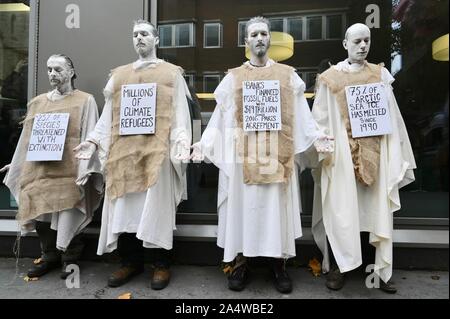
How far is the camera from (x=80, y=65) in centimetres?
405

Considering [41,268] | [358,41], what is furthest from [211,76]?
[41,268]

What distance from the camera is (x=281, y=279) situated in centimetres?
322

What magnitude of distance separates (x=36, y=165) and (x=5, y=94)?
4.51 ft

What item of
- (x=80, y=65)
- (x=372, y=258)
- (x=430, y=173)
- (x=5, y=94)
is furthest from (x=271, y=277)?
(x=5, y=94)

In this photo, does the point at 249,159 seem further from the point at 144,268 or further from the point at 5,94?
the point at 5,94

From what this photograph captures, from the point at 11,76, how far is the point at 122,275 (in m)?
2.51

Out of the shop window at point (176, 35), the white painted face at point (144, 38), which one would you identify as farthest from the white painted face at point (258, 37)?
the shop window at point (176, 35)

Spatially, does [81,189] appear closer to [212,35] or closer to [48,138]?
[48,138]

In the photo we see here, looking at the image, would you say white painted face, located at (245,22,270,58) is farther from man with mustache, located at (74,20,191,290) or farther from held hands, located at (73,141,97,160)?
held hands, located at (73,141,97,160)

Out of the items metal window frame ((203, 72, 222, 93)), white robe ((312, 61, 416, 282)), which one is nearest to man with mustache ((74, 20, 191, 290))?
metal window frame ((203, 72, 222, 93))

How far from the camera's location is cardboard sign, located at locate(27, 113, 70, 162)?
345 cm

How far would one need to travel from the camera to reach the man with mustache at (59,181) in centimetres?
344

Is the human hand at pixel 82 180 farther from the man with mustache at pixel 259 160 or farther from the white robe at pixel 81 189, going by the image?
the man with mustache at pixel 259 160

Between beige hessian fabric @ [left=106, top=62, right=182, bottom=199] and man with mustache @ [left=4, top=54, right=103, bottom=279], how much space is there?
31cm
